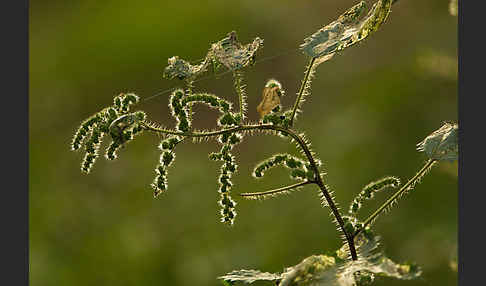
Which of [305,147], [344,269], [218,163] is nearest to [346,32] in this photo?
[305,147]

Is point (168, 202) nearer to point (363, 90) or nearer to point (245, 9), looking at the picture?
point (363, 90)

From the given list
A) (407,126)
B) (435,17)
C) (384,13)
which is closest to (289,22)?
(435,17)

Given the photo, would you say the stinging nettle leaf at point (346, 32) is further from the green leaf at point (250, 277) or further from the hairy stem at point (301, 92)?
the green leaf at point (250, 277)

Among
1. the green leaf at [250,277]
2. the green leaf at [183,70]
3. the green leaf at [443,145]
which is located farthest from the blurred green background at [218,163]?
the green leaf at [183,70]

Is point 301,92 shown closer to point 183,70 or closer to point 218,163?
point 183,70

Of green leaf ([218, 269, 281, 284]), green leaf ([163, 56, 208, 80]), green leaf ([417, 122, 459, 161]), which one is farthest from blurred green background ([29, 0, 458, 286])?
green leaf ([163, 56, 208, 80])

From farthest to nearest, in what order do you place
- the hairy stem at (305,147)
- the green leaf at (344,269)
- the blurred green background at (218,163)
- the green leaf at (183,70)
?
the blurred green background at (218,163) < the green leaf at (183,70) < the hairy stem at (305,147) < the green leaf at (344,269)
